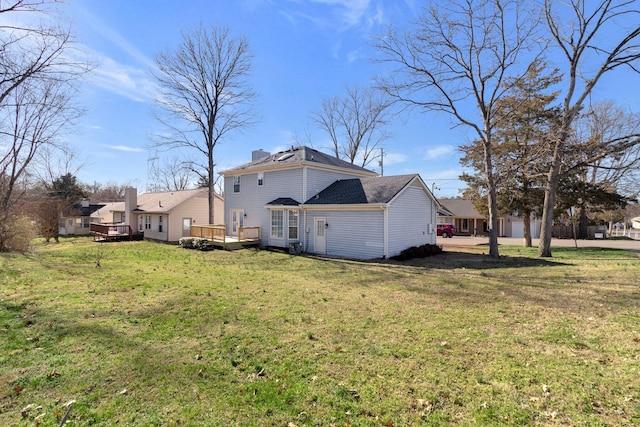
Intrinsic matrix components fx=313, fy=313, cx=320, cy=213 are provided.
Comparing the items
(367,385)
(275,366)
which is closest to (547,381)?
(367,385)

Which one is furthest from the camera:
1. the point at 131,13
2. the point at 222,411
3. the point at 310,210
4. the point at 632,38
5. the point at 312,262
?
the point at 310,210

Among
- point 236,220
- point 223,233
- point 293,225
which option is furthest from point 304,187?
point 236,220

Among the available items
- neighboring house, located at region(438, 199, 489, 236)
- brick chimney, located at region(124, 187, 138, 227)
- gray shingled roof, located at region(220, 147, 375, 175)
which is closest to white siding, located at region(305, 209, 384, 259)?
gray shingled roof, located at region(220, 147, 375, 175)

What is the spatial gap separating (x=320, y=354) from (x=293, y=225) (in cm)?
1434

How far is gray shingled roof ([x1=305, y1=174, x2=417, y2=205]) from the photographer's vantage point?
51.3 feet

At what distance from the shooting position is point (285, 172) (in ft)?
64.0

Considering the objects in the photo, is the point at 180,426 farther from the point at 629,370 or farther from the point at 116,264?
the point at 116,264

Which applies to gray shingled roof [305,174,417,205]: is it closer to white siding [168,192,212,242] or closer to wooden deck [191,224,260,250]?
wooden deck [191,224,260,250]

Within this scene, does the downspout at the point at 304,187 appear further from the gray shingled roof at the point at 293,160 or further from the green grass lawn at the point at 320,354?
the green grass lawn at the point at 320,354

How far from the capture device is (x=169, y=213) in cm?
2641

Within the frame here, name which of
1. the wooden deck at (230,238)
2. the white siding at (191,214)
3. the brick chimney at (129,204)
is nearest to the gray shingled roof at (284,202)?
the wooden deck at (230,238)

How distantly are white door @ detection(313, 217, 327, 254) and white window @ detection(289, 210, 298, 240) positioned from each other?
1.43 metres

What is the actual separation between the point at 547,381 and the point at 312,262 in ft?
36.4

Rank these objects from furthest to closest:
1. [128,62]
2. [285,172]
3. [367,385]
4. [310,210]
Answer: [285,172], [310,210], [128,62], [367,385]
